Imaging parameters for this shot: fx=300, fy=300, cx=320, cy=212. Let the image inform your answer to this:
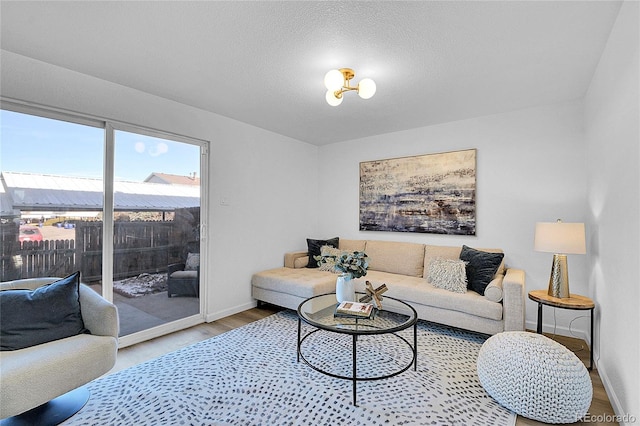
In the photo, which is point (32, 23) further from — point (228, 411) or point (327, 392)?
point (327, 392)

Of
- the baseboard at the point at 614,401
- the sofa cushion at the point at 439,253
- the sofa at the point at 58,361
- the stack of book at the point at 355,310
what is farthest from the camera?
the sofa cushion at the point at 439,253

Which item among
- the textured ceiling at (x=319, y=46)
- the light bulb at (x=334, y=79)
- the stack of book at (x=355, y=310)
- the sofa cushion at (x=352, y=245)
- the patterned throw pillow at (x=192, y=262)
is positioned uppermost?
the textured ceiling at (x=319, y=46)

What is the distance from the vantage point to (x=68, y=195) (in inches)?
99.7

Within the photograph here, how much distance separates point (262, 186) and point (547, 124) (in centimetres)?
339

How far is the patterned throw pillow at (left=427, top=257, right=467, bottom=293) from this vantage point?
3057mm

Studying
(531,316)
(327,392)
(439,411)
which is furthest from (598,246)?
(327,392)

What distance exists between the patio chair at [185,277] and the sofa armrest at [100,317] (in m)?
1.18

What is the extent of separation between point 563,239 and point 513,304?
0.68 metres

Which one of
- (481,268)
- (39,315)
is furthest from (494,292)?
(39,315)

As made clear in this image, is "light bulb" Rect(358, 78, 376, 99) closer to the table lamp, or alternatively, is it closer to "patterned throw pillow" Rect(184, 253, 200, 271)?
the table lamp

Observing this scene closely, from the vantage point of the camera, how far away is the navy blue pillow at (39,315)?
1795 millimetres

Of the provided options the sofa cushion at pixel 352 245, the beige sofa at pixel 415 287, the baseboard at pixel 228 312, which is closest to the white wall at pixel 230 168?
the baseboard at pixel 228 312

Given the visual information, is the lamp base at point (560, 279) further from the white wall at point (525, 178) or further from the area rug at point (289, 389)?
the area rug at point (289, 389)

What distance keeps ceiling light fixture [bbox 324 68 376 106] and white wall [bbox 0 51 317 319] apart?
1.74 m
